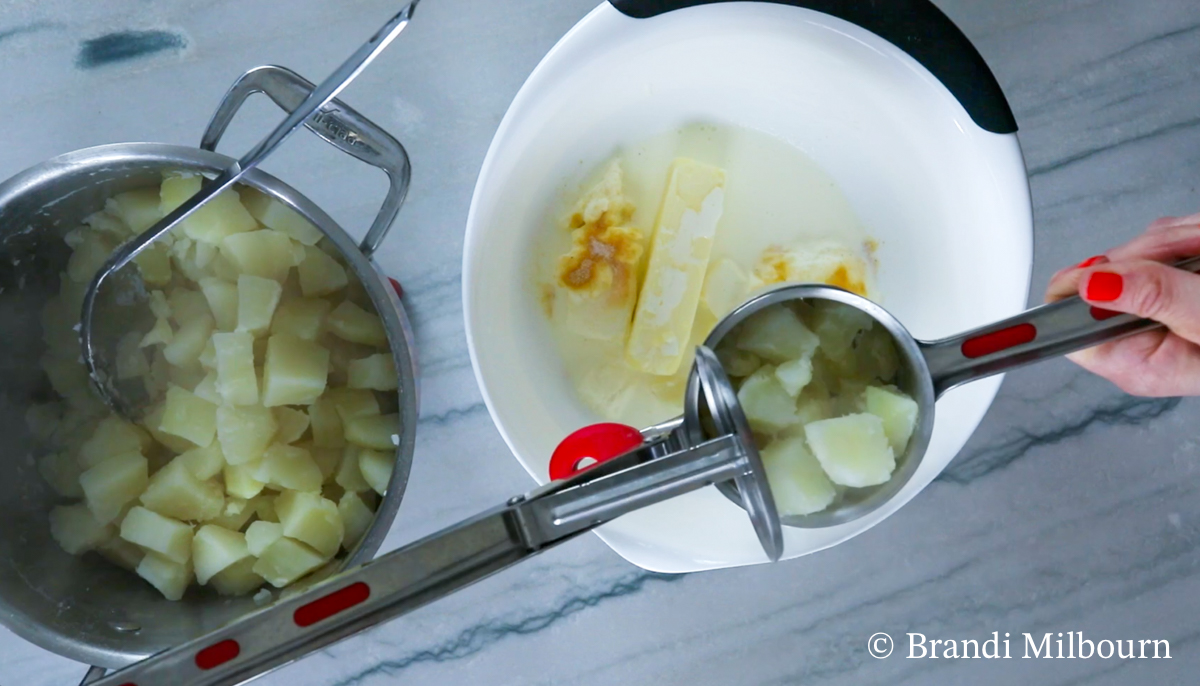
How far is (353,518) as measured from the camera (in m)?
0.79

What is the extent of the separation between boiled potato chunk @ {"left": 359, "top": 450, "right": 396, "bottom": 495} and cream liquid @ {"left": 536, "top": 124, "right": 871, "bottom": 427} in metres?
0.27

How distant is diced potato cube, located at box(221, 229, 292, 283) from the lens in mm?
755

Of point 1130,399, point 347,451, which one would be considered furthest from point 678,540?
point 1130,399

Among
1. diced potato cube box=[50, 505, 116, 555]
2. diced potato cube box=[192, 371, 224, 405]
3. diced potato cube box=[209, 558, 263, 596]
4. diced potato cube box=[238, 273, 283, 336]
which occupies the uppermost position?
diced potato cube box=[238, 273, 283, 336]

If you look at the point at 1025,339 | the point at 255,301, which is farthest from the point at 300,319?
the point at 1025,339

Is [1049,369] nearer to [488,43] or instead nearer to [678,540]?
[678,540]

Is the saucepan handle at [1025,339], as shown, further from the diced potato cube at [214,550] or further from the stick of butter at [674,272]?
the diced potato cube at [214,550]

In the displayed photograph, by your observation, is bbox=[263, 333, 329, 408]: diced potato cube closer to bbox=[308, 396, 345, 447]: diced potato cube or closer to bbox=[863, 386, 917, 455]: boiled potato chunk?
bbox=[308, 396, 345, 447]: diced potato cube

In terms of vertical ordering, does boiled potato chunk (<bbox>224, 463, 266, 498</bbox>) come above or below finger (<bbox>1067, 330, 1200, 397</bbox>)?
below

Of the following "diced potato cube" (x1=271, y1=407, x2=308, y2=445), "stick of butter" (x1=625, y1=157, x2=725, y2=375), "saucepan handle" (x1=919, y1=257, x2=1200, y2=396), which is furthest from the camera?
"stick of butter" (x1=625, y1=157, x2=725, y2=375)

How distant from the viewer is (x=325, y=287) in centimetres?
79

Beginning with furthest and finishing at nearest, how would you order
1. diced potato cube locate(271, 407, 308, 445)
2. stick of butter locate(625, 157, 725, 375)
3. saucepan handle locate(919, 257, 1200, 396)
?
stick of butter locate(625, 157, 725, 375)
diced potato cube locate(271, 407, 308, 445)
saucepan handle locate(919, 257, 1200, 396)

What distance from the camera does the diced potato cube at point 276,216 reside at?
750mm

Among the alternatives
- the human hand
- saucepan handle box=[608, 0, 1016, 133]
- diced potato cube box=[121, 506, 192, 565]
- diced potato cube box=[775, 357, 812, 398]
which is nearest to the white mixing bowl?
saucepan handle box=[608, 0, 1016, 133]
